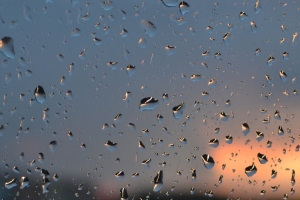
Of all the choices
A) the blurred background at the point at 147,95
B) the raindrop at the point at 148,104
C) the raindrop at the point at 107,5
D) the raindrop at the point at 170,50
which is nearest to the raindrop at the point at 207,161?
the blurred background at the point at 147,95

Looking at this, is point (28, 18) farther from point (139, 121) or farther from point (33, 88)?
point (139, 121)

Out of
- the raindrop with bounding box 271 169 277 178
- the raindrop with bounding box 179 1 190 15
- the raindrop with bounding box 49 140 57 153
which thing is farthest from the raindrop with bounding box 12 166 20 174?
the raindrop with bounding box 271 169 277 178

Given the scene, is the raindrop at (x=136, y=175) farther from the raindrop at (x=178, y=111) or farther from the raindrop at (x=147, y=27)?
the raindrop at (x=147, y=27)

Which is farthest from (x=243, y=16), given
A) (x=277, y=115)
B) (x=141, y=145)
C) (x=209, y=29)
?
(x=141, y=145)

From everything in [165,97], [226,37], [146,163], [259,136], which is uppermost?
[226,37]

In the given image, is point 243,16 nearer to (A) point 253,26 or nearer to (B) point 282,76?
(A) point 253,26

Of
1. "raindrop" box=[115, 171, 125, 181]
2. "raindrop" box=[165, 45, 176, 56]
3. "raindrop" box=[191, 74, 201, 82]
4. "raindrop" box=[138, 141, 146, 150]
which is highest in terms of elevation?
"raindrop" box=[165, 45, 176, 56]

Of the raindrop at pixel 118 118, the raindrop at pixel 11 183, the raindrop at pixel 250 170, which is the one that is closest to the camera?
the raindrop at pixel 11 183

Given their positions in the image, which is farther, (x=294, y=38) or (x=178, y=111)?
(x=294, y=38)

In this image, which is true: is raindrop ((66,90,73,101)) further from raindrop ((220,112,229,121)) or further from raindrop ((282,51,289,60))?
raindrop ((282,51,289,60))
